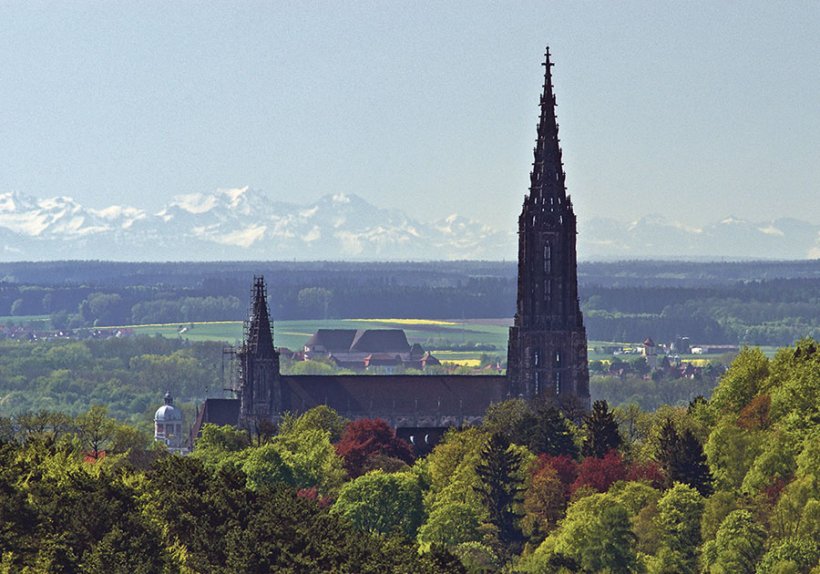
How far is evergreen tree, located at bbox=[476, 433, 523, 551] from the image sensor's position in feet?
552

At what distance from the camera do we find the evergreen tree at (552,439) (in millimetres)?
189625

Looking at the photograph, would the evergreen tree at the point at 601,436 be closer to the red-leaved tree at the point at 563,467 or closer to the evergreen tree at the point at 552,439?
the evergreen tree at the point at 552,439

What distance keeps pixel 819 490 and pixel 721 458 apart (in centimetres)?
1927

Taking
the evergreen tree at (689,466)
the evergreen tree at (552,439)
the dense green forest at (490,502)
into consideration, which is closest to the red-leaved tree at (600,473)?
the dense green forest at (490,502)

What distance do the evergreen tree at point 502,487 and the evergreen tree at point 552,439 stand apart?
10933 millimetres

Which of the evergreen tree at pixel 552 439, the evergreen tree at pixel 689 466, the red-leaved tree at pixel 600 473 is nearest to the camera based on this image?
the evergreen tree at pixel 689 466

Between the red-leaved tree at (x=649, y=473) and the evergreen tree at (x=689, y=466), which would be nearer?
the evergreen tree at (x=689, y=466)

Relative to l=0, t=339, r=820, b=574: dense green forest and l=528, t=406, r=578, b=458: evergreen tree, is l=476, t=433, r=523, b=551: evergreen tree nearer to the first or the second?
l=0, t=339, r=820, b=574: dense green forest

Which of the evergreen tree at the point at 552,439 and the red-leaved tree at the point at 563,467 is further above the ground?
the evergreen tree at the point at 552,439

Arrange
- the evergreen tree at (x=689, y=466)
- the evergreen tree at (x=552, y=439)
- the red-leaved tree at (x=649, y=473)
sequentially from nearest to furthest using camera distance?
1. the evergreen tree at (x=689, y=466)
2. the red-leaved tree at (x=649, y=473)
3. the evergreen tree at (x=552, y=439)

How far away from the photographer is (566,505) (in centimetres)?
17050

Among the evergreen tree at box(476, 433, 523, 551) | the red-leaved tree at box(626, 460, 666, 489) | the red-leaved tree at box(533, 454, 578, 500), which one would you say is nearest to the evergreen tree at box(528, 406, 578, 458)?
the red-leaved tree at box(533, 454, 578, 500)

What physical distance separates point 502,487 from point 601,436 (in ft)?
55.7

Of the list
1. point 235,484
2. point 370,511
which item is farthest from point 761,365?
point 235,484
